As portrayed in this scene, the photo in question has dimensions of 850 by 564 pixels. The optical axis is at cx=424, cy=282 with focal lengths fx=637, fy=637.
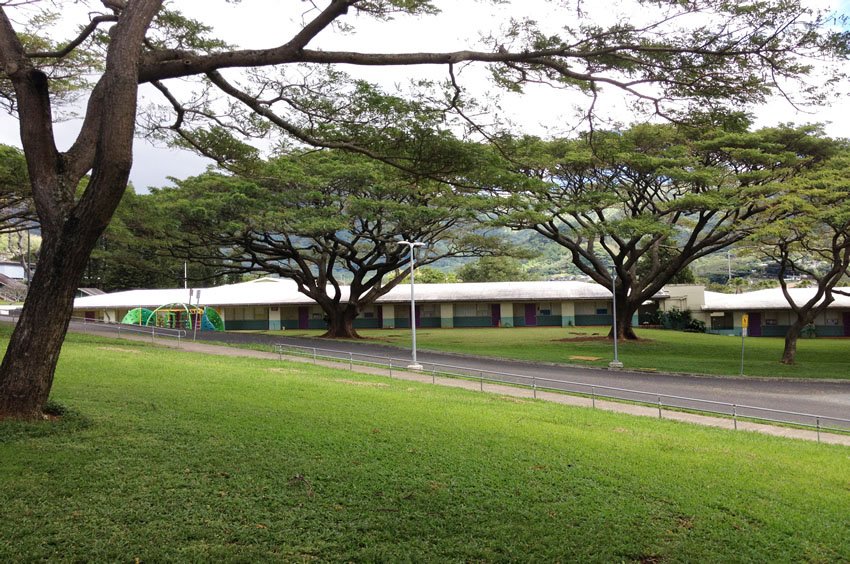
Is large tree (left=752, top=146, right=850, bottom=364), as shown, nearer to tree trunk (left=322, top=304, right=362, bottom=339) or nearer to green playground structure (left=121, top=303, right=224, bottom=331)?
tree trunk (left=322, top=304, right=362, bottom=339)

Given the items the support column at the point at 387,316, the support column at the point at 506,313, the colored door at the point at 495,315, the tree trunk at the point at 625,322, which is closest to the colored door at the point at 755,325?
the tree trunk at the point at 625,322

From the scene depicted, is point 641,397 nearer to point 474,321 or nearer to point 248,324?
point 474,321

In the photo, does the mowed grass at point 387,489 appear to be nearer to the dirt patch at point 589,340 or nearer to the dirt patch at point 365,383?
the dirt patch at point 365,383

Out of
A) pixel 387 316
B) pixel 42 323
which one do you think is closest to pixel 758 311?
pixel 387 316

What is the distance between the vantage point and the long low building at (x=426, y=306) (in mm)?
49688

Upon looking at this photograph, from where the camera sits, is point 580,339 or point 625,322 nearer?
point 625,322

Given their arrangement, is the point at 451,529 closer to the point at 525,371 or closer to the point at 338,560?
the point at 338,560

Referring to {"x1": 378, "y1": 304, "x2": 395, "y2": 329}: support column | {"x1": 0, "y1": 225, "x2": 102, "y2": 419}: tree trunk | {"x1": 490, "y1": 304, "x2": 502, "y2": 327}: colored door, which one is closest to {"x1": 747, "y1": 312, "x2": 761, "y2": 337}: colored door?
{"x1": 490, "y1": 304, "x2": 502, "y2": 327}: colored door

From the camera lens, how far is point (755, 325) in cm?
4788

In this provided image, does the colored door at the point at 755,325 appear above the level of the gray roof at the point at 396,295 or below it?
below

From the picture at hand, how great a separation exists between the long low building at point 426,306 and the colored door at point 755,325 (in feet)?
22.1

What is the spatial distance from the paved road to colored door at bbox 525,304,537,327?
25.3 meters

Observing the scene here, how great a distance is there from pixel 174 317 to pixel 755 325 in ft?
139

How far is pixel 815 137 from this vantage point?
26.7 m
